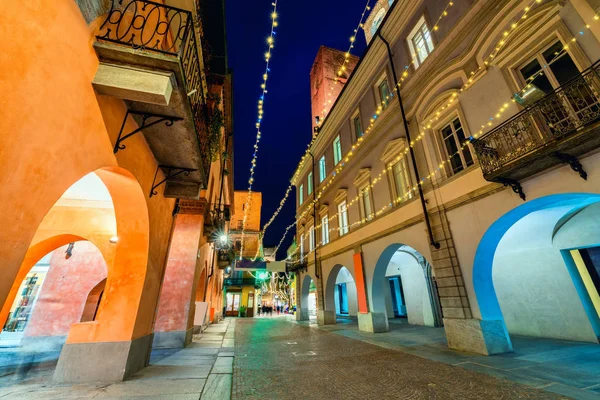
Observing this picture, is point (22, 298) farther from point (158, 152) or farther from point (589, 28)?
point (589, 28)

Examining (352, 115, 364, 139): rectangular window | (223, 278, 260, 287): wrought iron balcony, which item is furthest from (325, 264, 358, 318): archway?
(223, 278, 260, 287): wrought iron balcony

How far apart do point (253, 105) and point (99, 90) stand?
22988 mm

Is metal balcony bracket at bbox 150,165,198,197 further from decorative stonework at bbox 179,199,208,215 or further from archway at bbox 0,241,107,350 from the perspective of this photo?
archway at bbox 0,241,107,350

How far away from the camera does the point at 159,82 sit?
9.50 feet

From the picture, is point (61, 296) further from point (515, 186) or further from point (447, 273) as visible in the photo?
point (515, 186)

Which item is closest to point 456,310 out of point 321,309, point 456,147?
point 456,147

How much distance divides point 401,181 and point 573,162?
5085mm

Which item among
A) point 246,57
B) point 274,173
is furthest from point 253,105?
point 274,173

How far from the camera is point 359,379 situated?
414 centimetres

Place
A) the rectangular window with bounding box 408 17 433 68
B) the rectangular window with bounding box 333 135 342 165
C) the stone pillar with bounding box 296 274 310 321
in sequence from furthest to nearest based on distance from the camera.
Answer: the stone pillar with bounding box 296 274 310 321 < the rectangular window with bounding box 333 135 342 165 < the rectangular window with bounding box 408 17 433 68

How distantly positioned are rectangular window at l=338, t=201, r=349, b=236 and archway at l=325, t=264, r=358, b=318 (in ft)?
6.49

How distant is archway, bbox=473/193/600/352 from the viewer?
6047 millimetres

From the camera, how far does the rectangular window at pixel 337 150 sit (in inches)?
566

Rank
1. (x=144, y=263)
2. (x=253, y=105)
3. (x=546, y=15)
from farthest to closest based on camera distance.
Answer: (x=253, y=105)
(x=546, y=15)
(x=144, y=263)
